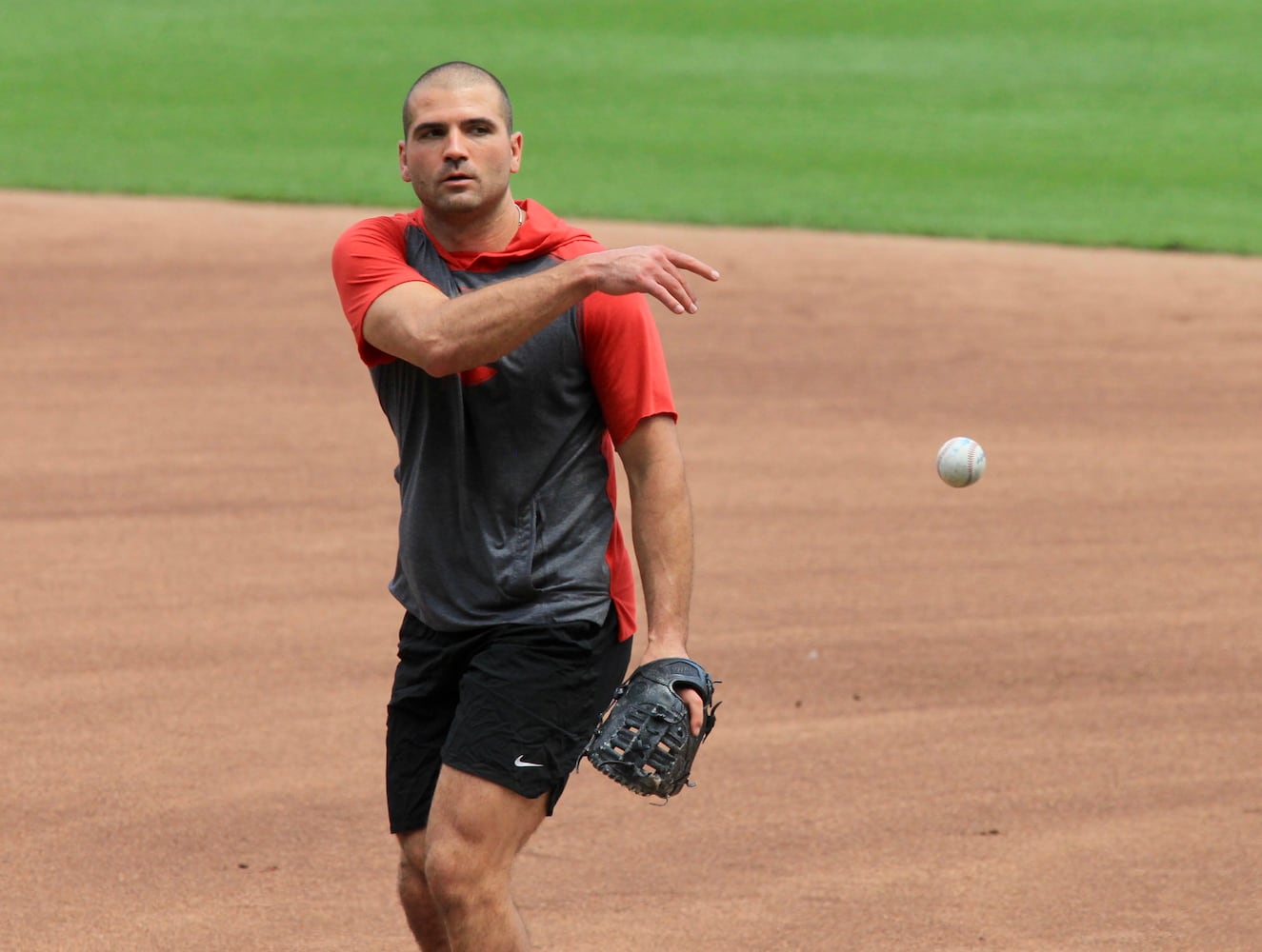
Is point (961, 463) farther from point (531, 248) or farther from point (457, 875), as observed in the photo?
point (457, 875)

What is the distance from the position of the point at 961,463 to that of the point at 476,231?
275 centimetres

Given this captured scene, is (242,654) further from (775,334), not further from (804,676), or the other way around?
(775,334)

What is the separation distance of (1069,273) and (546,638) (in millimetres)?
12774

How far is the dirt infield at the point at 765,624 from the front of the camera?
19.6ft

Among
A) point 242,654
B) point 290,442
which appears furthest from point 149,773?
point 290,442

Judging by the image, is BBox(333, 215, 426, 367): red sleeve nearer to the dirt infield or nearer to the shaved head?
the shaved head

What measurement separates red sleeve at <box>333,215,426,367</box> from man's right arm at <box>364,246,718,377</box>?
0.47ft

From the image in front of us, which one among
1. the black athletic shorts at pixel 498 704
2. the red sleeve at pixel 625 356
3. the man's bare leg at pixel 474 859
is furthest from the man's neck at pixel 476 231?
the man's bare leg at pixel 474 859

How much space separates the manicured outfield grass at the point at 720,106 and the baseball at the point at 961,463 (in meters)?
11.4

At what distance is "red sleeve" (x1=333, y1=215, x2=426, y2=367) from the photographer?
14.4 ft

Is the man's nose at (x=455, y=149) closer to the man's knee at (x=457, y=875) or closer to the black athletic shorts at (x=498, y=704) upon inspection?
the black athletic shorts at (x=498, y=704)

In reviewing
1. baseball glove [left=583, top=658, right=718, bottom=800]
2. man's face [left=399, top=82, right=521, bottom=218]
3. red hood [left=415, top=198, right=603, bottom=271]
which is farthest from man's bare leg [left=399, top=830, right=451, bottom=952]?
man's face [left=399, top=82, right=521, bottom=218]

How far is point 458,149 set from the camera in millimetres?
4398

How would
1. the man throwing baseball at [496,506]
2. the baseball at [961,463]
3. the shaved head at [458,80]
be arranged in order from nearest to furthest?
the man throwing baseball at [496,506], the shaved head at [458,80], the baseball at [961,463]
